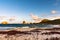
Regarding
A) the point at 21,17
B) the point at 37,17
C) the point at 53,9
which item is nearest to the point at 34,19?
the point at 37,17

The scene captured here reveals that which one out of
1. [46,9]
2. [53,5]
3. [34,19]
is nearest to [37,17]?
[34,19]

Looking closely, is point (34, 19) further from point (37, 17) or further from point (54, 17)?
point (54, 17)

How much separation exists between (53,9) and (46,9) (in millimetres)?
3192

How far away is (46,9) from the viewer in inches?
1956

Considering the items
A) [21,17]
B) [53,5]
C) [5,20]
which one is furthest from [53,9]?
[5,20]

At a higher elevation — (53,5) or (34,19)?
(53,5)

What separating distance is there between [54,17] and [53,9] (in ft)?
18.1

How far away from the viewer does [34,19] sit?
46875 millimetres

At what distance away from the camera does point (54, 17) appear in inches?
1845

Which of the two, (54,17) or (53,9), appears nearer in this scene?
(54,17)

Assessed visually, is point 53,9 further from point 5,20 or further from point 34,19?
point 5,20

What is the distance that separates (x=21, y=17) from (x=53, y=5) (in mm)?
12953

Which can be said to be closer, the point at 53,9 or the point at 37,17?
the point at 37,17

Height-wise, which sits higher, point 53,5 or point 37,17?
point 53,5
